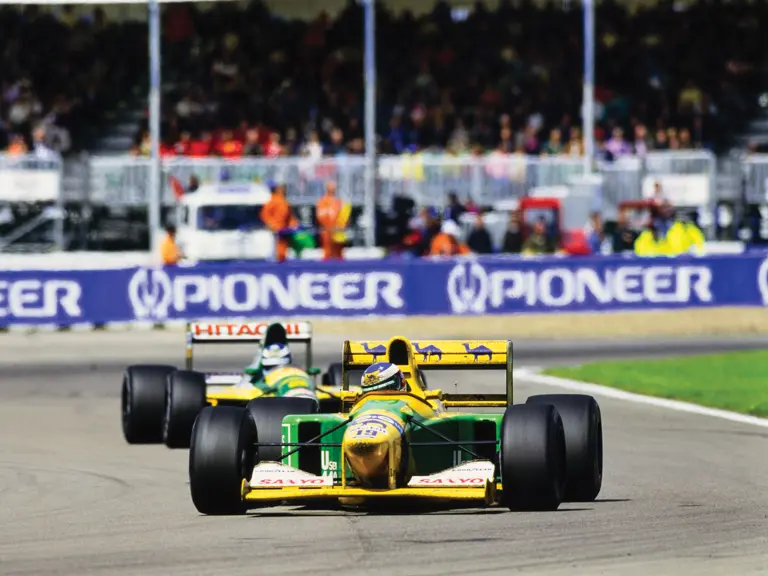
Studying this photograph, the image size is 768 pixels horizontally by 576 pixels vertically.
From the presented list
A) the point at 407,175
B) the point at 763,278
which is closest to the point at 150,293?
the point at 407,175

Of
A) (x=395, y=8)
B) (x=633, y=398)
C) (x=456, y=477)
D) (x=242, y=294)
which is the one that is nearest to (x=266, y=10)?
(x=395, y=8)

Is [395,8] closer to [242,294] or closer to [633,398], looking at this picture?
[242,294]

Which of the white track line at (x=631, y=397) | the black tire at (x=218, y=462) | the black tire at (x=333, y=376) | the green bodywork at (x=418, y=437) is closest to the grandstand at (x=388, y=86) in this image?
the white track line at (x=631, y=397)

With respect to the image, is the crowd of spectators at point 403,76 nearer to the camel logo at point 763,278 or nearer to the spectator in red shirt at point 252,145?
the spectator in red shirt at point 252,145

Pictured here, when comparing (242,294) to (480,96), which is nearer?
(242,294)

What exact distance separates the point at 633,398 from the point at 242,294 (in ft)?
31.5

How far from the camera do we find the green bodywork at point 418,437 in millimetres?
11055

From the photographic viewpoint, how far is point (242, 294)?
1091 inches

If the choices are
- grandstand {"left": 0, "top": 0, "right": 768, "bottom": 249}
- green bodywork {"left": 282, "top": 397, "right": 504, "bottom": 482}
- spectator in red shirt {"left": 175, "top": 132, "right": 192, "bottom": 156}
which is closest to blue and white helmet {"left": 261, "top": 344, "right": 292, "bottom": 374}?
green bodywork {"left": 282, "top": 397, "right": 504, "bottom": 482}

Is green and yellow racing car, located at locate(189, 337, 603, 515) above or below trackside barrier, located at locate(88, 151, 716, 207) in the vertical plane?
below

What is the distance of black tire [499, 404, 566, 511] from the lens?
10289 millimetres

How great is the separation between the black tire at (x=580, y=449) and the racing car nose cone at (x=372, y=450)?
118 cm

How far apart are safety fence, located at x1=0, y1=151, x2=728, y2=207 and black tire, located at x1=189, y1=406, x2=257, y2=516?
2344 centimetres

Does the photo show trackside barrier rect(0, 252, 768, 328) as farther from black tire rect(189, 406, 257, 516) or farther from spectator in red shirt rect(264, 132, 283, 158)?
black tire rect(189, 406, 257, 516)
